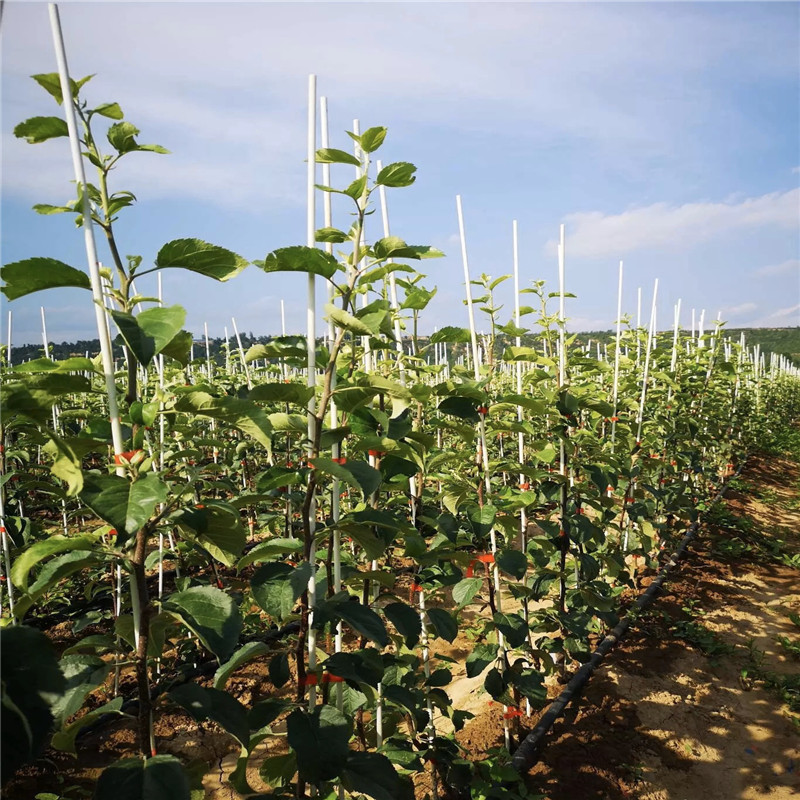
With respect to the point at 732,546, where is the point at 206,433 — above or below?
above

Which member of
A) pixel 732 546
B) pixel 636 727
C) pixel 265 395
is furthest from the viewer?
pixel 732 546

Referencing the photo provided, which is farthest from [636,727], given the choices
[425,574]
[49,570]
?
[49,570]

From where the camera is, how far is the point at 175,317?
47.8 inches

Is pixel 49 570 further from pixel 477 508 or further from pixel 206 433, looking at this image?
pixel 206 433

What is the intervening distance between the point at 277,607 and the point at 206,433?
7639mm

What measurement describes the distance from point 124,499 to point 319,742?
2.83 ft

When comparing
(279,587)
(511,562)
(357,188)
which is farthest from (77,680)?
(511,562)

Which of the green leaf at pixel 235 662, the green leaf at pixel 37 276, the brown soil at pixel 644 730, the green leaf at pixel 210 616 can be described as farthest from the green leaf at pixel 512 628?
the green leaf at pixel 37 276

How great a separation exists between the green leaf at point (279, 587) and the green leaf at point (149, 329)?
705 millimetres

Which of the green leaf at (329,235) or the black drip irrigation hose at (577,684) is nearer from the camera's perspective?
the green leaf at (329,235)

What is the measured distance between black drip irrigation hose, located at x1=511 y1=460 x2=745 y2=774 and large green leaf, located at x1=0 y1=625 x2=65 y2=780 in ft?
9.45

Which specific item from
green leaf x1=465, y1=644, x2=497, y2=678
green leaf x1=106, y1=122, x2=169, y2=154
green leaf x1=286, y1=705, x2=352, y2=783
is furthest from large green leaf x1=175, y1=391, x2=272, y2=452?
green leaf x1=465, y1=644, x2=497, y2=678

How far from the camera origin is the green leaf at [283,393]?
5.52 feet

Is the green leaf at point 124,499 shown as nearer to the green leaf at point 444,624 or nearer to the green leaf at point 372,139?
the green leaf at point 372,139
